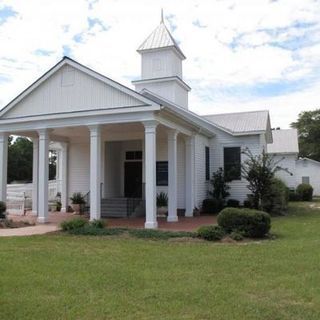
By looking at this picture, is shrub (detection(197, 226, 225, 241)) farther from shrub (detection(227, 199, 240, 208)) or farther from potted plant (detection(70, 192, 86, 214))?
potted plant (detection(70, 192, 86, 214))

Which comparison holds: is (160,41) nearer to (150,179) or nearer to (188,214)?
(188,214)

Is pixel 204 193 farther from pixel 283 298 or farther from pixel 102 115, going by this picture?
pixel 283 298

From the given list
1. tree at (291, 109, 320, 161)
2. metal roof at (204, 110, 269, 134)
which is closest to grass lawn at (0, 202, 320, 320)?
metal roof at (204, 110, 269, 134)

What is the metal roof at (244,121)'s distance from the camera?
22.5 meters

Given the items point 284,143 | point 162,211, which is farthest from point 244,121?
point 284,143

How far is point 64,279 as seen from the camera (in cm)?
711

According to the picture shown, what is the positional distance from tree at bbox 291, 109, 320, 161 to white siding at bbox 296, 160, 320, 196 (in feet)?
51.8

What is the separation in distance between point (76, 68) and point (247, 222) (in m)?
8.54

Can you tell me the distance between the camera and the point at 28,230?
14.2 meters

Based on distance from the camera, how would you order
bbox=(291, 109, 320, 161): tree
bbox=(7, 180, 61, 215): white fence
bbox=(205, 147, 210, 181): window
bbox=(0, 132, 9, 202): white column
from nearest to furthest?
bbox=(0, 132, 9, 202): white column, bbox=(7, 180, 61, 215): white fence, bbox=(205, 147, 210, 181): window, bbox=(291, 109, 320, 161): tree

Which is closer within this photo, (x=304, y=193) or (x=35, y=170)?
(x=35, y=170)

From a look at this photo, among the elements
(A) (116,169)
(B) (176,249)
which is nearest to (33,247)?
(B) (176,249)

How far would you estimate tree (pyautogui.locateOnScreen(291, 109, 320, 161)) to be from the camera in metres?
58.8

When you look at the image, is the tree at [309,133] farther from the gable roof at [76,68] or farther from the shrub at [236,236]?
the shrub at [236,236]
